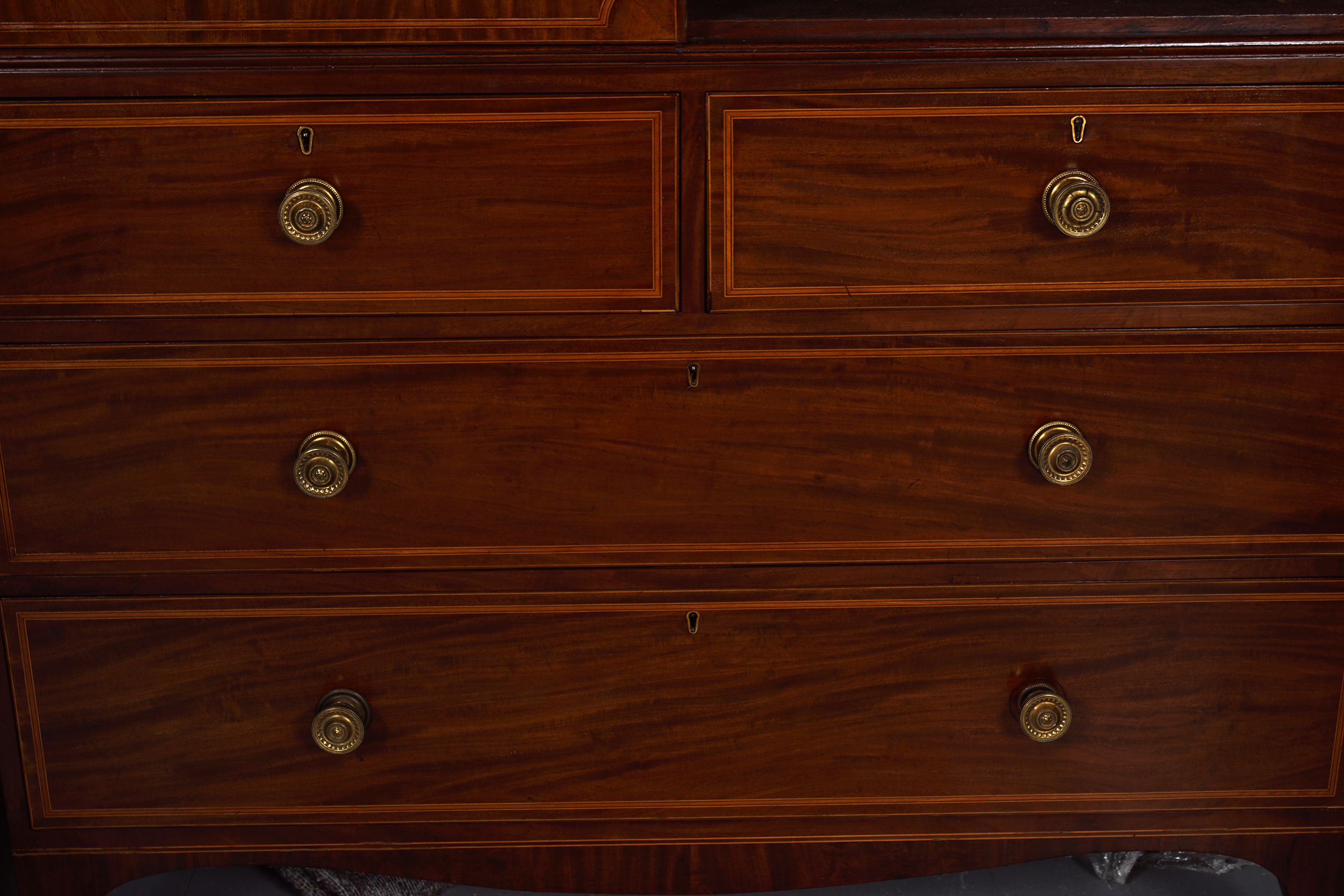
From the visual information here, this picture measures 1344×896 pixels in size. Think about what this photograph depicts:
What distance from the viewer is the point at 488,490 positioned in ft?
3.37

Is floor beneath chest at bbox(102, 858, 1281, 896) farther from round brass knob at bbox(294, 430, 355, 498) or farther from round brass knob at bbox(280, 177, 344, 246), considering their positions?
round brass knob at bbox(280, 177, 344, 246)

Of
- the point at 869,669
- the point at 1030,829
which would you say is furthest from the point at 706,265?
the point at 1030,829

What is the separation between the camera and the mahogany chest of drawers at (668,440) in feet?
3.01

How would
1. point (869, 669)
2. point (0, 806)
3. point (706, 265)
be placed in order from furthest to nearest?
1. point (0, 806)
2. point (869, 669)
3. point (706, 265)

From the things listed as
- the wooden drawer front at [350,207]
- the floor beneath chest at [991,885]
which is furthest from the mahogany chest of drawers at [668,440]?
the floor beneath chest at [991,885]

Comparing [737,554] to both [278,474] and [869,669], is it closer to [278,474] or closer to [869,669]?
[869,669]

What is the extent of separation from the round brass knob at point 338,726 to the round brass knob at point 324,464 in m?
0.21

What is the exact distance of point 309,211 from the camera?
36.4 inches

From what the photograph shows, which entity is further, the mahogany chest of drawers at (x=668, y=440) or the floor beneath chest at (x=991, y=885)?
the floor beneath chest at (x=991, y=885)

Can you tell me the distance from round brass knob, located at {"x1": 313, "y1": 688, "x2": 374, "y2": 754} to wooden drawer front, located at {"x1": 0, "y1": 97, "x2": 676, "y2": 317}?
0.38 metres

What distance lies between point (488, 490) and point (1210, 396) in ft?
2.23

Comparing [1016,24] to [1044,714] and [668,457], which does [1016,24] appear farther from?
[1044,714]

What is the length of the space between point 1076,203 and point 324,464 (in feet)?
2.32

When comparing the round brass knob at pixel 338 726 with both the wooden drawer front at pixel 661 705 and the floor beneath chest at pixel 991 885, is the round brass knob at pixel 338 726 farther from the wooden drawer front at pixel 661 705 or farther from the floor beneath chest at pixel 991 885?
the floor beneath chest at pixel 991 885
